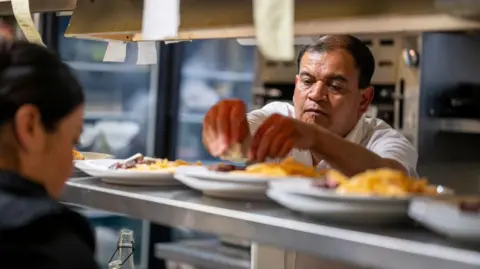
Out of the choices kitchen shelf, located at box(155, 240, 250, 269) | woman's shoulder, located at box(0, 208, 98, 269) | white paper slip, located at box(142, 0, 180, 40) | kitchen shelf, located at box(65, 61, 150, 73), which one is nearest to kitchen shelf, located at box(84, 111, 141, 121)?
kitchen shelf, located at box(65, 61, 150, 73)

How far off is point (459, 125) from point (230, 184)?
2254mm

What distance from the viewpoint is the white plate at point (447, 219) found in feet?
2.73

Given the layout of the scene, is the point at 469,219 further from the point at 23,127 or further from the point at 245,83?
the point at 245,83

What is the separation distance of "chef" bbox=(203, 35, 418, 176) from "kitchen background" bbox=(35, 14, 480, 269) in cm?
119

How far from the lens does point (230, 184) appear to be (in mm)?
1123

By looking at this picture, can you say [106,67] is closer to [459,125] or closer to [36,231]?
[459,125]

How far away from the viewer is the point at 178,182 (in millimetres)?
1341

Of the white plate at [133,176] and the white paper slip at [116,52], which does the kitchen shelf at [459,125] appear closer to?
the white paper slip at [116,52]

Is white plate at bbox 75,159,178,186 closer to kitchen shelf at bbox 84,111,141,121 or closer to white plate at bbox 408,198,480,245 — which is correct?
white plate at bbox 408,198,480,245

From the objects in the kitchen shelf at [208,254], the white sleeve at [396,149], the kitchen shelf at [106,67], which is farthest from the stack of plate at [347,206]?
the kitchen shelf at [106,67]

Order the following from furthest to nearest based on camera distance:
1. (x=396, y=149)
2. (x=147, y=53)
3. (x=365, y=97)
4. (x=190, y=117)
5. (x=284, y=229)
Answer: (x=190, y=117), (x=365, y=97), (x=396, y=149), (x=147, y=53), (x=284, y=229)

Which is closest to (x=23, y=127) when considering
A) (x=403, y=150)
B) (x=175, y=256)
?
(x=403, y=150)

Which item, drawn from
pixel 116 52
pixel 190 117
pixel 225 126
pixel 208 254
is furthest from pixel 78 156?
pixel 190 117

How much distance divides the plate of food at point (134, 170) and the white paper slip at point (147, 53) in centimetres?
27
